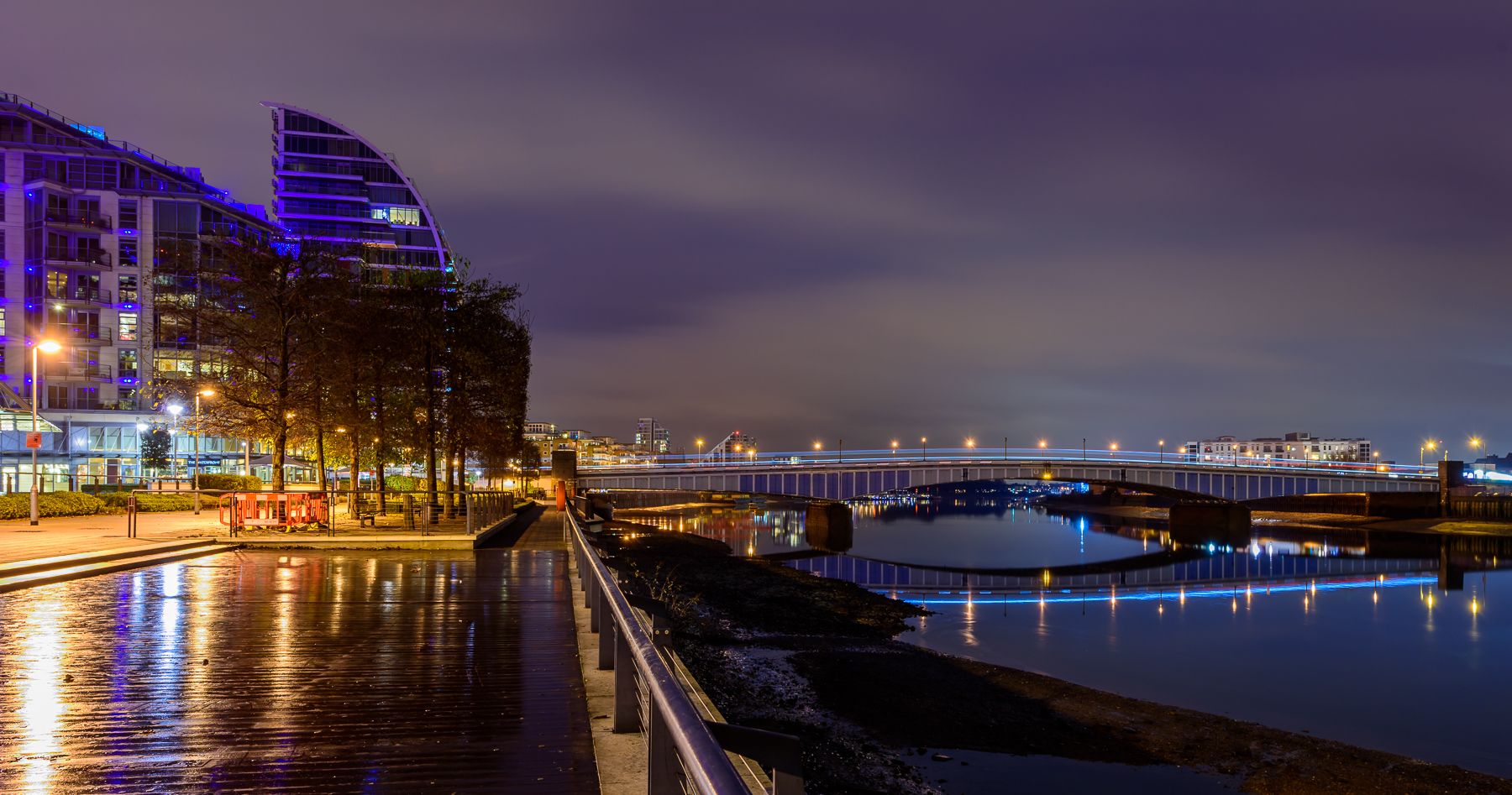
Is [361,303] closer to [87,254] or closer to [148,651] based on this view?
[148,651]

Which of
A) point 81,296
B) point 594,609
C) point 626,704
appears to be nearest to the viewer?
point 626,704

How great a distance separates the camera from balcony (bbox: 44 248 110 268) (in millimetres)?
79875

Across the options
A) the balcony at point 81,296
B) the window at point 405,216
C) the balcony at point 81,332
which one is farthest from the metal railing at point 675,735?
the window at point 405,216

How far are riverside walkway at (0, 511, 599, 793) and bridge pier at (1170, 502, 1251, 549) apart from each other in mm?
82947

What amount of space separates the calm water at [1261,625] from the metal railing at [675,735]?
1936 centimetres

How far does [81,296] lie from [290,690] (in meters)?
92.2

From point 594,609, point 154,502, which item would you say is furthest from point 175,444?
point 594,609

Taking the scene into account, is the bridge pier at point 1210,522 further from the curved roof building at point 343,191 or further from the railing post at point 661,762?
the curved roof building at point 343,191

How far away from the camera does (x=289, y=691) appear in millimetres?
8430

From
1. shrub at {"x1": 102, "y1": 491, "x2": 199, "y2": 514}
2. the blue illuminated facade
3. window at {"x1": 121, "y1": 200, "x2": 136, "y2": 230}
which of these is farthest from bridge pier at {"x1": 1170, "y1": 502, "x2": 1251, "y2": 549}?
window at {"x1": 121, "y1": 200, "x2": 136, "y2": 230}

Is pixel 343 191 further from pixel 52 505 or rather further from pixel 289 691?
pixel 289 691

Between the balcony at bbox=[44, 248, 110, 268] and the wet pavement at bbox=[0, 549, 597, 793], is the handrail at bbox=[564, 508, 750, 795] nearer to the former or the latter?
the wet pavement at bbox=[0, 549, 597, 793]

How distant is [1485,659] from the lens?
2903cm

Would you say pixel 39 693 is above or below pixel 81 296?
below
